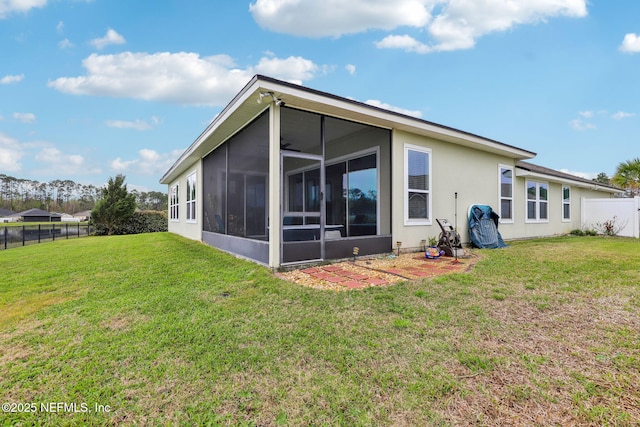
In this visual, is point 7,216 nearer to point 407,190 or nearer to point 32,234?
point 32,234

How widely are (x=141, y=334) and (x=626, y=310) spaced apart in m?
4.89

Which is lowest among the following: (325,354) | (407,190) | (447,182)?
(325,354)

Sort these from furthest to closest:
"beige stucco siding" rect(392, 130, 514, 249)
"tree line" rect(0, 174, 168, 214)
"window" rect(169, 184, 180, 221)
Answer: "tree line" rect(0, 174, 168, 214), "window" rect(169, 184, 180, 221), "beige stucco siding" rect(392, 130, 514, 249)

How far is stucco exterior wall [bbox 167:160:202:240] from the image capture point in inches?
389

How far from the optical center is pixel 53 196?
49.3 meters

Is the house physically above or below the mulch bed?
above

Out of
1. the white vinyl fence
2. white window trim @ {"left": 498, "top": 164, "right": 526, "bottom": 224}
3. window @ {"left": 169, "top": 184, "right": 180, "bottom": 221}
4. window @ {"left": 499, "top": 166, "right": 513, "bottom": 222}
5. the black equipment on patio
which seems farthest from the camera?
window @ {"left": 169, "top": 184, "right": 180, "bottom": 221}

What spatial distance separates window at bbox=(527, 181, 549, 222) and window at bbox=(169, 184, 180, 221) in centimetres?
1488

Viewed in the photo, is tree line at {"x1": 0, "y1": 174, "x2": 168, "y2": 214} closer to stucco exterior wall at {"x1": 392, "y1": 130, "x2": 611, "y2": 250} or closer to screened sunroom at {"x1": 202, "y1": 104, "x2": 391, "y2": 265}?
screened sunroom at {"x1": 202, "y1": 104, "x2": 391, "y2": 265}

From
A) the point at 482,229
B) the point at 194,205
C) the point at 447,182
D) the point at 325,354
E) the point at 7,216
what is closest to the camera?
the point at 325,354

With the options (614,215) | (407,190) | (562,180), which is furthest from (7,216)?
(614,215)

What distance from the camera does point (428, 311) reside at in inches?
117

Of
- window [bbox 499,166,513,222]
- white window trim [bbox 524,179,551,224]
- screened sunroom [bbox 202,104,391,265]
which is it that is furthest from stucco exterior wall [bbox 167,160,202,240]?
white window trim [bbox 524,179,551,224]

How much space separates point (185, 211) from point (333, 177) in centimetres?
744
